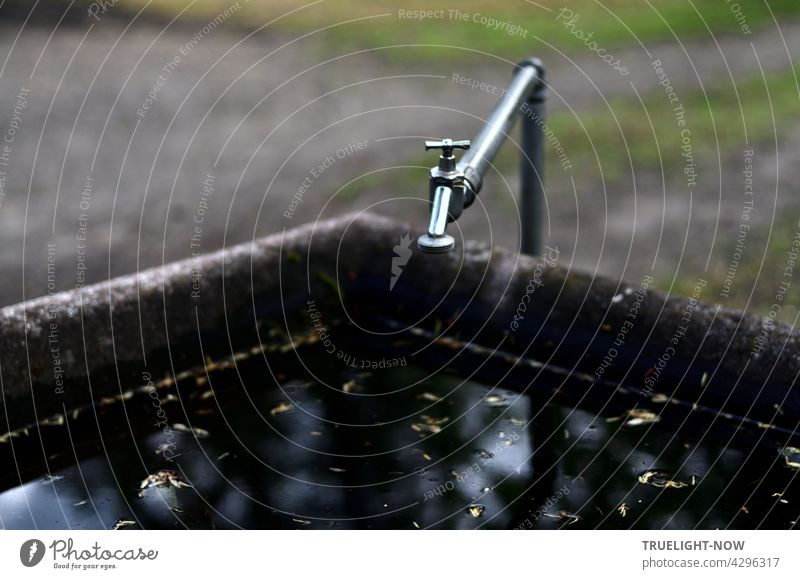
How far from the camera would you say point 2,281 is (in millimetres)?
4020

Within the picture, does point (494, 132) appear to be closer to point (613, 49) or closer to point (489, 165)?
point (489, 165)

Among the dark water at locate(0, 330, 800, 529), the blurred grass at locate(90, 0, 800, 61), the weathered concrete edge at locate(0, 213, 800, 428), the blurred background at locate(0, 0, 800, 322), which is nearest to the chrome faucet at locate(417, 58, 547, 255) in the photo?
the weathered concrete edge at locate(0, 213, 800, 428)

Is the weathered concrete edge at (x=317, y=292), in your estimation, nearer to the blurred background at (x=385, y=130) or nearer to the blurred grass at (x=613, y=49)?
the blurred background at (x=385, y=130)

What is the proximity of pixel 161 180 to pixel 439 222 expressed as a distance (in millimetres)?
3920

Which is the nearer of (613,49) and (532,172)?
(532,172)

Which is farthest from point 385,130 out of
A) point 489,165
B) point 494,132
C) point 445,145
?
point 445,145

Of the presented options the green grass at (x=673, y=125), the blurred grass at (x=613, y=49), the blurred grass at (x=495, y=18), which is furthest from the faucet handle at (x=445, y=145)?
the blurred grass at (x=495, y=18)

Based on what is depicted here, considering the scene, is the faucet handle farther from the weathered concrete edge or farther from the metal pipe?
the weathered concrete edge

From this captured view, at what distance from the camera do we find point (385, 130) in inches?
238

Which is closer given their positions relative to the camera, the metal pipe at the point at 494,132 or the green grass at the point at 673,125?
the metal pipe at the point at 494,132

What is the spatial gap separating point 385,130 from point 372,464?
14.5ft

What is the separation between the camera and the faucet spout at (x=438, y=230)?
1.57 m

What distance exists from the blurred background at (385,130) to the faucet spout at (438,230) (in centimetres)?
135

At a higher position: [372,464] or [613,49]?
[613,49]
